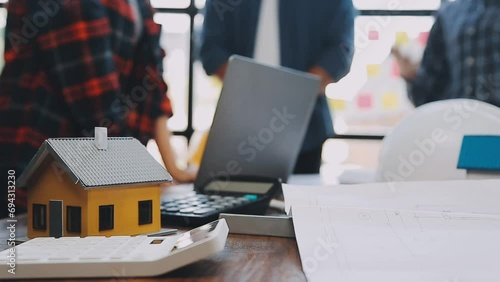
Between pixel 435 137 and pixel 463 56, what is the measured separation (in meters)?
1.08

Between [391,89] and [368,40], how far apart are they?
30 centimetres

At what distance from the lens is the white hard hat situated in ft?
2.61

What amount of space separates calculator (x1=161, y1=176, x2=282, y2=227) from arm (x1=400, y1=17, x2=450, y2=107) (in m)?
1.14

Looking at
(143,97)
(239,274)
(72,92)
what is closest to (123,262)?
(239,274)

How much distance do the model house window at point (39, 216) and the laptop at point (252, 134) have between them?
0.22m

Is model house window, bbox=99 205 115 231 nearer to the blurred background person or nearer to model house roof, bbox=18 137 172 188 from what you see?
model house roof, bbox=18 137 172 188

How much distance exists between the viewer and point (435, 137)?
815 mm

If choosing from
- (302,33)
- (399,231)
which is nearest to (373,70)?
(302,33)

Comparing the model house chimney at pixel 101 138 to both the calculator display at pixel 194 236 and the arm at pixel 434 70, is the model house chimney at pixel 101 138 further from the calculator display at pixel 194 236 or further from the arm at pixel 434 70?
the arm at pixel 434 70

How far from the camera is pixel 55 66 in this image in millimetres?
1121

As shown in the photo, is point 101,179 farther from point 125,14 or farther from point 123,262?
point 125,14

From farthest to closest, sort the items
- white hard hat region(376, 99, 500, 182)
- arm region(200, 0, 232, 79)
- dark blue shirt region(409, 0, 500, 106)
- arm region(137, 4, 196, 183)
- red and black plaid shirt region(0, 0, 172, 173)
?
dark blue shirt region(409, 0, 500, 106), arm region(200, 0, 232, 79), arm region(137, 4, 196, 183), red and black plaid shirt region(0, 0, 172, 173), white hard hat region(376, 99, 500, 182)

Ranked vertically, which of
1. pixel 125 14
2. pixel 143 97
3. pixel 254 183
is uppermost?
pixel 125 14

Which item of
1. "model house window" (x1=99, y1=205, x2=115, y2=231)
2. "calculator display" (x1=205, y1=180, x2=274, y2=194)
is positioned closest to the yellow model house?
"model house window" (x1=99, y1=205, x2=115, y2=231)
